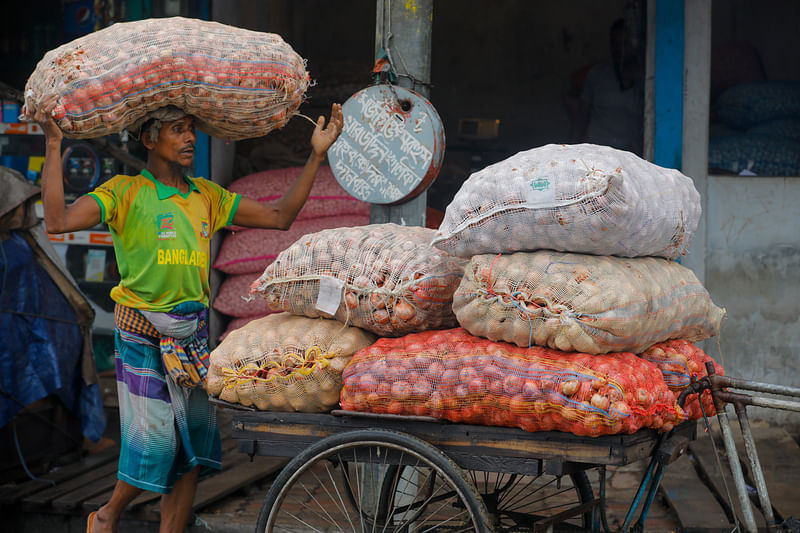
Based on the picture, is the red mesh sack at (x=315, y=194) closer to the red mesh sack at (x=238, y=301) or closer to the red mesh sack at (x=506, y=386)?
the red mesh sack at (x=238, y=301)

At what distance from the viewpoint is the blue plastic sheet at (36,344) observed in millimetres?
4383

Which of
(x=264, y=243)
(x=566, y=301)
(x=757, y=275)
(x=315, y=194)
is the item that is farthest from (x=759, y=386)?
(x=264, y=243)

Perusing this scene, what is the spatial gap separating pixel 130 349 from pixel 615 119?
426cm

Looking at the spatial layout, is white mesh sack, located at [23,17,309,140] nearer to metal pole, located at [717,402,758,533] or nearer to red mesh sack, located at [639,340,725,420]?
red mesh sack, located at [639,340,725,420]

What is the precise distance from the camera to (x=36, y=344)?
14.9 ft

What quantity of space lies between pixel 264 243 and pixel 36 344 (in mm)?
1505

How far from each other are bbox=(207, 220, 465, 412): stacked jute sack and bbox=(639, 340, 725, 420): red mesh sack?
2.34ft

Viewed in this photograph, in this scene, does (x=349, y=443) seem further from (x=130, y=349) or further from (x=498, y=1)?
(x=498, y=1)

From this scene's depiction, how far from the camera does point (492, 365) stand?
258cm

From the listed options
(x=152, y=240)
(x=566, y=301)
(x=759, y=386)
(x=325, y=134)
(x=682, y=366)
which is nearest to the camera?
(x=566, y=301)

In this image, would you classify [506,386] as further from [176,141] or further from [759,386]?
[176,141]

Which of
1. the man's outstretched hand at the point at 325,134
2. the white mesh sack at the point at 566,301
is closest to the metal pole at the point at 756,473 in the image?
the white mesh sack at the point at 566,301

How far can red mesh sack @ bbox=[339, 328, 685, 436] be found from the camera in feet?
7.97

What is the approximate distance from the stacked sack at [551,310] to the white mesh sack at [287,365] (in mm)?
91
